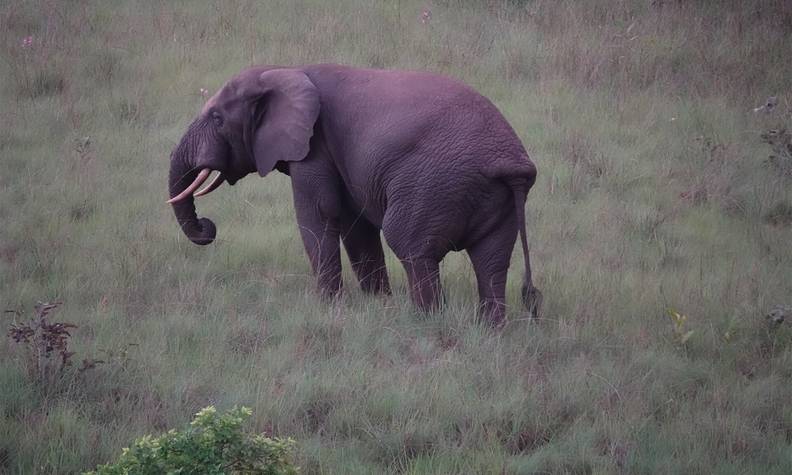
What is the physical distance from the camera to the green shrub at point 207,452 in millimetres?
4160

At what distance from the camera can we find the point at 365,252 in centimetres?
779

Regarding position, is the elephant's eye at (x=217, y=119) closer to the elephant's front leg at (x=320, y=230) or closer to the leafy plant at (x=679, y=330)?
the elephant's front leg at (x=320, y=230)

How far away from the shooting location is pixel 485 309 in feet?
22.9

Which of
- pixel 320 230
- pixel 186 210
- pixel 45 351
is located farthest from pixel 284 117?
pixel 45 351

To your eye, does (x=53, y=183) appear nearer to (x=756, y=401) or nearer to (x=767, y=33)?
(x=756, y=401)

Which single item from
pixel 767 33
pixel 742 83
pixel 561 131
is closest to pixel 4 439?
pixel 561 131

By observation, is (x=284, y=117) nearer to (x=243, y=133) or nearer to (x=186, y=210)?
(x=243, y=133)

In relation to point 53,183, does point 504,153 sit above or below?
above

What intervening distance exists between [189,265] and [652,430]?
372cm

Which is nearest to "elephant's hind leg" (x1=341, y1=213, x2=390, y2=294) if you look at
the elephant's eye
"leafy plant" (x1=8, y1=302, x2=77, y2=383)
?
the elephant's eye

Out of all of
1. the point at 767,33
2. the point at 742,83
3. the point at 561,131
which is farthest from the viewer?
the point at 767,33

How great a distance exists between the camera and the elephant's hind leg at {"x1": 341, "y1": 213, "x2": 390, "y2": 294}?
25.4ft

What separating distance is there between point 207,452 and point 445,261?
4.45 meters

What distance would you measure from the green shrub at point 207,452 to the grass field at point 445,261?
0.86m
